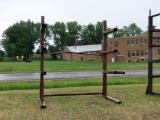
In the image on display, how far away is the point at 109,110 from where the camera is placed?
20.7 feet

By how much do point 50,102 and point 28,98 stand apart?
774 millimetres

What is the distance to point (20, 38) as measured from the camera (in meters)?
121

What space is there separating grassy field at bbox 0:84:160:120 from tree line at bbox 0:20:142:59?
109648 mm

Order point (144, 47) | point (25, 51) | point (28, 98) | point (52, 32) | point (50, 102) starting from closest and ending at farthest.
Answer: point (50, 102), point (28, 98), point (144, 47), point (25, 51), point (52, 32)

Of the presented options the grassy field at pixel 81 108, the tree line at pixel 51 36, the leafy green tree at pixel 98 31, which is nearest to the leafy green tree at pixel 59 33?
the tree line at pixel 51 36

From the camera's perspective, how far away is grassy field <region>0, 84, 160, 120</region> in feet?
19.0

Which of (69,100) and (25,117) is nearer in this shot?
(25,117)

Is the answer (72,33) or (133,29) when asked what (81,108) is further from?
(133,29)

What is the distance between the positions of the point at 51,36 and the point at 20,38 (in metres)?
14.1

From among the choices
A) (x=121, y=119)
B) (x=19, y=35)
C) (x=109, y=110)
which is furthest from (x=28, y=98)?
(x=19, y=35)

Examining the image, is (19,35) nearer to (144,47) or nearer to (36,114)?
(144,47)

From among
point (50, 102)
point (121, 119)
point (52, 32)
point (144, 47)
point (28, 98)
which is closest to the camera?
point (121, 119)

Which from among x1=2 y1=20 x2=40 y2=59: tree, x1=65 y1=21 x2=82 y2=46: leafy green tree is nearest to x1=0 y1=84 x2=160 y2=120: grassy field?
x1=2 y1=20 x2=40 y2=59: tree

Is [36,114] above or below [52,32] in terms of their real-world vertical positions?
below
